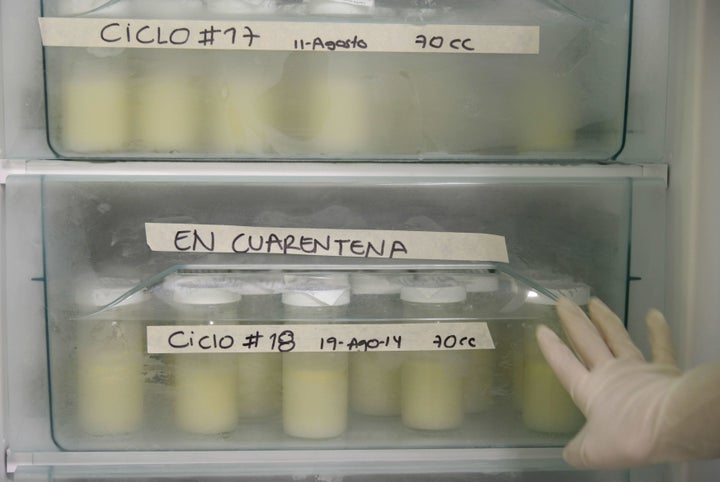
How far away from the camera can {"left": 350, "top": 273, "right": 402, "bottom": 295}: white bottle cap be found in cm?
114

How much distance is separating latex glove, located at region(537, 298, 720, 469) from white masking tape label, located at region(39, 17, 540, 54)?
0.34 m

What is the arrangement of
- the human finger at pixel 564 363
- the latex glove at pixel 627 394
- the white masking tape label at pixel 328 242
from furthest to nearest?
1. the white masking tape label at pixel 328 242
2. the human finger at pixel 564 363
3. the latex glove at pixel 627 394

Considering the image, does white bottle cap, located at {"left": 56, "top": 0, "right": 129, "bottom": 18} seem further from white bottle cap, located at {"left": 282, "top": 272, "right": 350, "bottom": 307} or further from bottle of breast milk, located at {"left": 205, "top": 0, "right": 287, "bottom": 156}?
white bottle cap, located at {"left": 282, "top": 272, "right": 350, "bottom": 307}

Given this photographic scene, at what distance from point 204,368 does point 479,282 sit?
36 cm

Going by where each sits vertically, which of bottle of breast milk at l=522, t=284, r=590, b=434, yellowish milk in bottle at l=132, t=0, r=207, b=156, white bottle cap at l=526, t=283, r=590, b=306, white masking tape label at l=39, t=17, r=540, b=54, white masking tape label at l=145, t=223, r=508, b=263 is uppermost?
white masking tape label at l=39, t=17, r=540, b=54

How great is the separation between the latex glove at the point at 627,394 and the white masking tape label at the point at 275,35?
0.34 meters

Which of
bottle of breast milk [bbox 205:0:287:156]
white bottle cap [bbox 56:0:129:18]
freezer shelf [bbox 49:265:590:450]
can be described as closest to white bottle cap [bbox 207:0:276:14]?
bottle of breast milk [bbox 205:0:287:156]

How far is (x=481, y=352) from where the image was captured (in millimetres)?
1144

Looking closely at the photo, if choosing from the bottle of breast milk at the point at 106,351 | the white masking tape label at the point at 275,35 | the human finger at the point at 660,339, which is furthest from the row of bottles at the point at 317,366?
the white masking tape label at the point at 275,35

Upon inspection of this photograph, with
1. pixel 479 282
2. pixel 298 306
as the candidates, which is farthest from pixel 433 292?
pixel 298 306

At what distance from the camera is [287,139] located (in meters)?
1.11

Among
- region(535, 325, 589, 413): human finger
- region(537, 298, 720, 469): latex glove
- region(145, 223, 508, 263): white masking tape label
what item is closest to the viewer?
region(537, 298, 720, 469): latex glove

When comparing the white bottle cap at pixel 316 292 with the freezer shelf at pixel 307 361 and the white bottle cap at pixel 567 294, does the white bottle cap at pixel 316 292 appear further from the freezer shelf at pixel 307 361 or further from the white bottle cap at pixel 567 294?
the white bottle cap at pixel 567 294

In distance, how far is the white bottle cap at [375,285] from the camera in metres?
1.14
